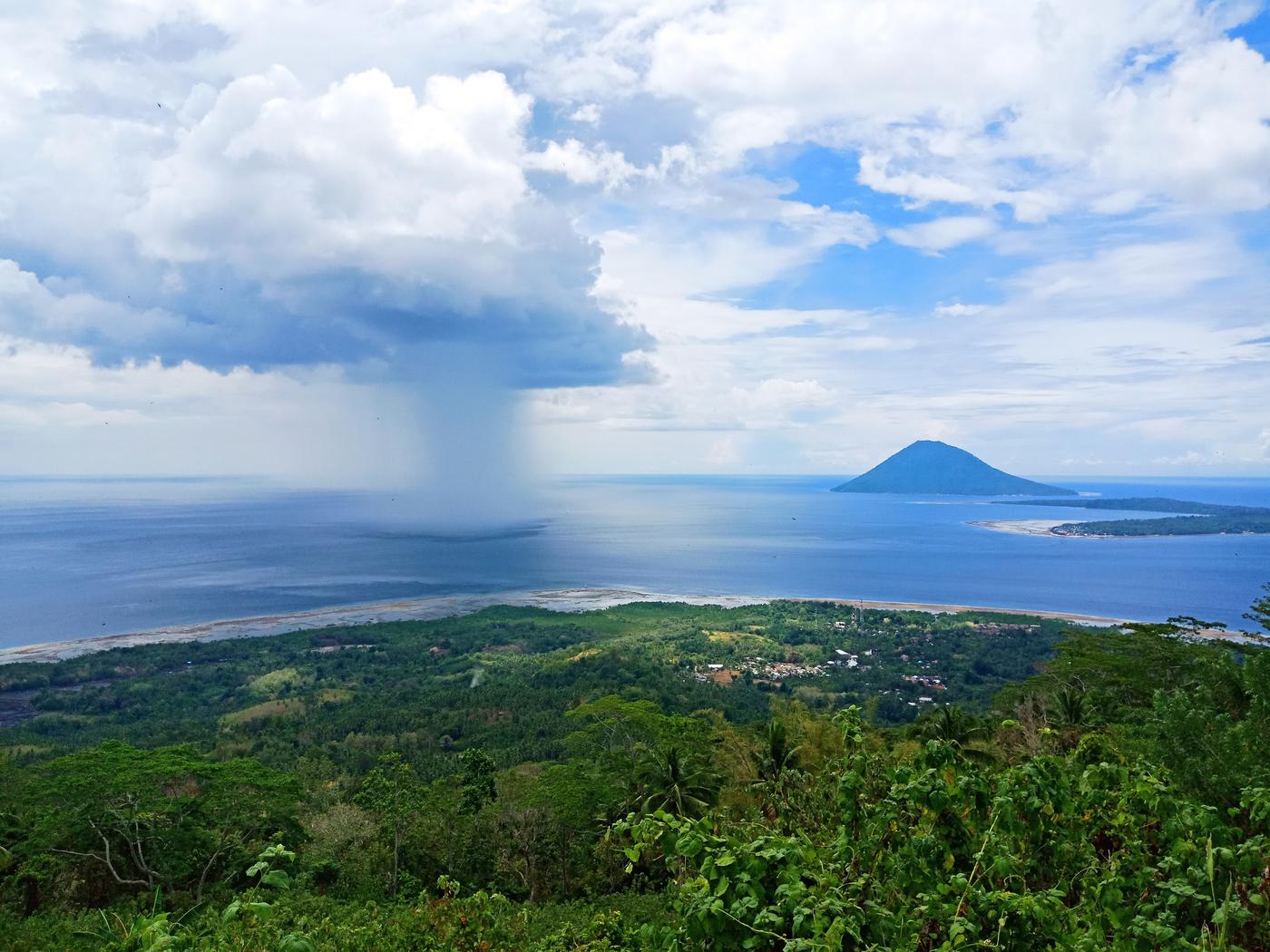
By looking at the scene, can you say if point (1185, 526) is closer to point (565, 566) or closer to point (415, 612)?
point (565, 566)

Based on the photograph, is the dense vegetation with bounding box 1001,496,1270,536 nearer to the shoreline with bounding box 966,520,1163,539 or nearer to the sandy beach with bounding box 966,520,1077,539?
the shoreline with bounding box 966,520,1163,539

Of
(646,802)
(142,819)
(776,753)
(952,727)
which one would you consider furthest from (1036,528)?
(142,819)

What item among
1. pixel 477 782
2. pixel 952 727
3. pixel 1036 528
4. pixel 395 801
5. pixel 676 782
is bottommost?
pixel 1036 528

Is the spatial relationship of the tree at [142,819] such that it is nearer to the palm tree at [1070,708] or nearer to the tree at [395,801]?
the tree at [395,801]

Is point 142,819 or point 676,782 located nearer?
point 142,819

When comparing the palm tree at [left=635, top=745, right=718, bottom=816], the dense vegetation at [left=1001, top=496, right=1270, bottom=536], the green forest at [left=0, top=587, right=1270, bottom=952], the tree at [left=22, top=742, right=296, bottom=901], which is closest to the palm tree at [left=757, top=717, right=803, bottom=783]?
the green forest at [left=0, top=587, right=1270, bottom=952]

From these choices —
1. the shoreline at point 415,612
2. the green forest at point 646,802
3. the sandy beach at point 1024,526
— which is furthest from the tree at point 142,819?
the sandy beach at point 1024,526

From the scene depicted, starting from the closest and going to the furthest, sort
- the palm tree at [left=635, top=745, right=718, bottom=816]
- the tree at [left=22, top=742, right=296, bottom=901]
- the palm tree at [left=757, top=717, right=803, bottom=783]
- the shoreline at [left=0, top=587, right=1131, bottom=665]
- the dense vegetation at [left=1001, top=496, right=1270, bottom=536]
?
the tree at [left=22, top=742, right=296, bottom=901], the palm tree at [left=635, top=745, right=718, bottom=816], the palm tree at [left=757, top=717, right=803, bottom=783], the shoreline at [left=0, top=587, right=1131, bottom=665], the dense vegetation at [left=1001, top=496, right=1270, bottom=536]

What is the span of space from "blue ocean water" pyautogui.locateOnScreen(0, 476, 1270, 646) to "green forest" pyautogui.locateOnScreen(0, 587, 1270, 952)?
30795mm

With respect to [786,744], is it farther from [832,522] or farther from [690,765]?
[832,522]

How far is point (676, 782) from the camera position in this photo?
1515 cm

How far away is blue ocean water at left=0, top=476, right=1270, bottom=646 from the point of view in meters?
77.1

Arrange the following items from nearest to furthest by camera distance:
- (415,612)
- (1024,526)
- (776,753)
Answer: (776,753) → (415,612) → (1024,526)

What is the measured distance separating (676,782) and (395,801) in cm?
605
